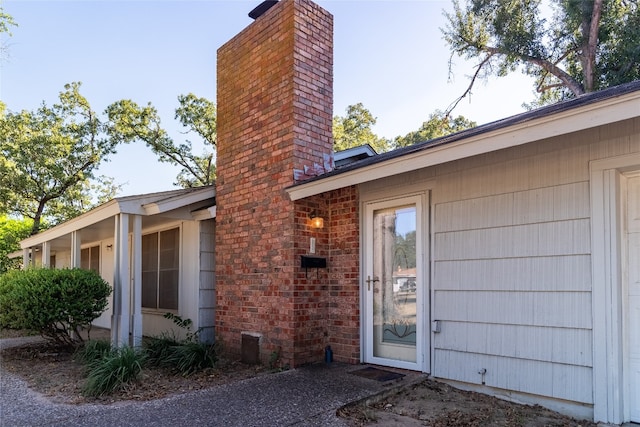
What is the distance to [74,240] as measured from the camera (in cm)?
799

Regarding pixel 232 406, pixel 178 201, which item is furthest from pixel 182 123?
pixel 232 406

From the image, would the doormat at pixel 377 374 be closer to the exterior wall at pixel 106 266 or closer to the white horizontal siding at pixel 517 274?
the white horizontal siding at pixel 517 274

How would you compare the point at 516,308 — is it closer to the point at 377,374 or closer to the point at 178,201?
the point at 377,374

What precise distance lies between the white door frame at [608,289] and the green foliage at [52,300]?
613 centimetres

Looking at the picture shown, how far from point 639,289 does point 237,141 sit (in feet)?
15.7

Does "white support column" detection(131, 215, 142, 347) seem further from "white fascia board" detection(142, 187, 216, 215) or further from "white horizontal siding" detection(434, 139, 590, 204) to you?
"white horizontal siding" detection(434, 139, 590, 204)

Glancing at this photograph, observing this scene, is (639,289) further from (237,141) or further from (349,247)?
(237,141)

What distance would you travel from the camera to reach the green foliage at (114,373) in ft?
14.0

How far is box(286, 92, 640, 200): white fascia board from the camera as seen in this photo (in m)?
2.77

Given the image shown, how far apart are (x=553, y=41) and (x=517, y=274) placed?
38.0ft

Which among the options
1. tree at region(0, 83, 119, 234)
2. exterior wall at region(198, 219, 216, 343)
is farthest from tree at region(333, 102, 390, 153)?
exterior wall at region(198, 219, 216, 343)

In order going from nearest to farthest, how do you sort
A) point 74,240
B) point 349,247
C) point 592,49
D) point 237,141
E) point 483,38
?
point 349,247 < point 237,141 < point 74,240 < point 592,49 < point 483,38

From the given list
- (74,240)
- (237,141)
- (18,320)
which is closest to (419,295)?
(237,141)

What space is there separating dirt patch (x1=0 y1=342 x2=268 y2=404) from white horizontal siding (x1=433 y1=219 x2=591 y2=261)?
2523mm
